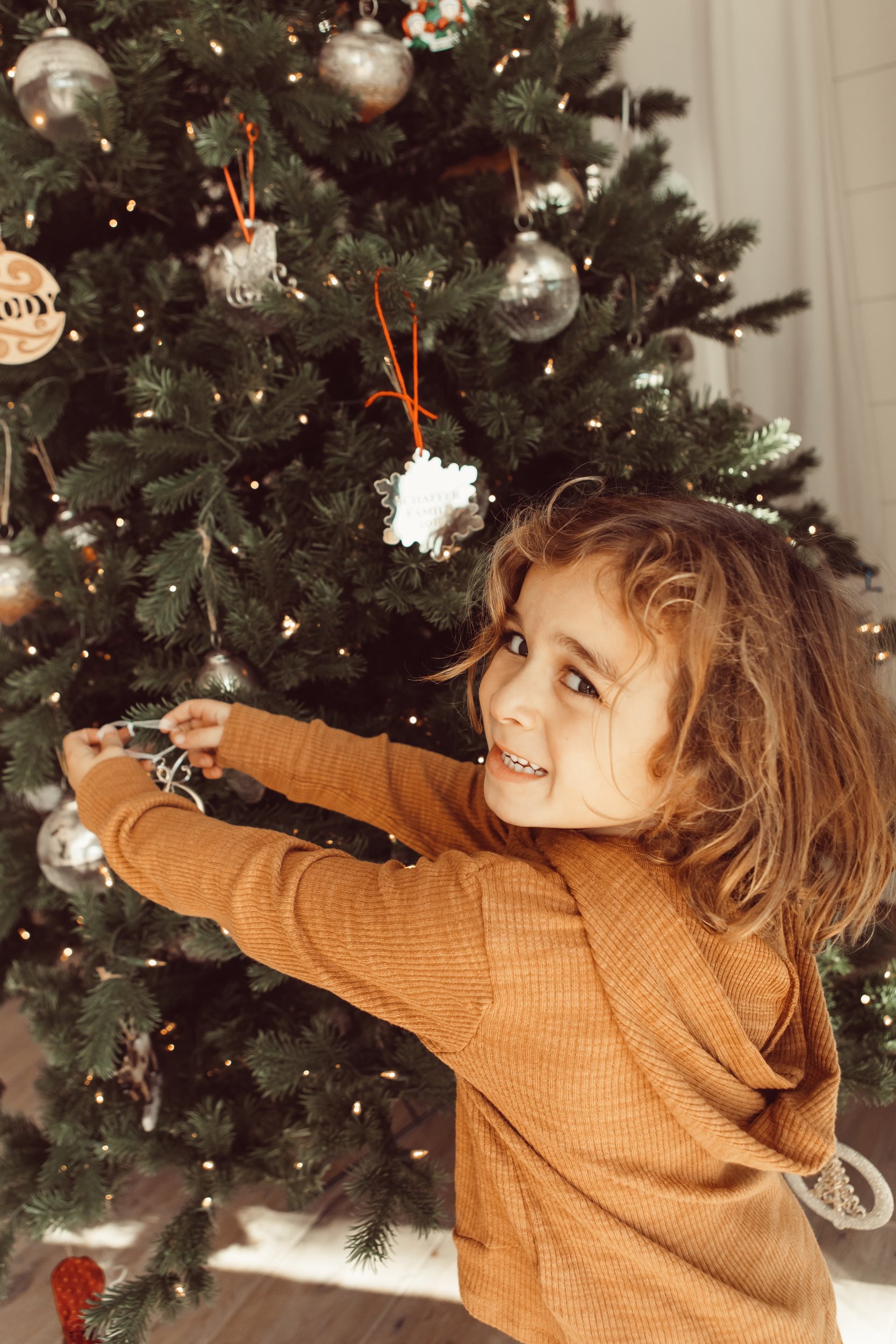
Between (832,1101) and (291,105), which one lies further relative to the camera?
(291,105)

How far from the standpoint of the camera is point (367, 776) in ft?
2.99

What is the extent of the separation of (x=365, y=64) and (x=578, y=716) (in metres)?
0.67

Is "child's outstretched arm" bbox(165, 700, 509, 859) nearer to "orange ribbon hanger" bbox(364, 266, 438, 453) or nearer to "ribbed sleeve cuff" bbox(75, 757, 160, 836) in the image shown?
"ribbed sleeve cuff" bbox(75, 757, 160, 836)

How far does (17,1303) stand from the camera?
3.76 ft

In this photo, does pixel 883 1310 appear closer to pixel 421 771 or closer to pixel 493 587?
pixel 421 771

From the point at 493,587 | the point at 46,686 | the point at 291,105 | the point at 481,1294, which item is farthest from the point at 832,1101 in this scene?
the point at 291,105

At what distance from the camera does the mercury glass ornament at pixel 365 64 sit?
36.2 inches

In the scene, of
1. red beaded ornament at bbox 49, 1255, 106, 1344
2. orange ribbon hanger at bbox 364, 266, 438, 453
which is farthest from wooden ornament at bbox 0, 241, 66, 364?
red beaded ornament at bbox 49, 1255, 106, 1344

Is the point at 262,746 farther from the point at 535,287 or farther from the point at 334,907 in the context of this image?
the point at 535,287

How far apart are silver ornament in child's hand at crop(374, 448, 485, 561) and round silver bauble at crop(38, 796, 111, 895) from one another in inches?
16.5

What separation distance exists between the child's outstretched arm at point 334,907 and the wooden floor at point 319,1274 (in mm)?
569

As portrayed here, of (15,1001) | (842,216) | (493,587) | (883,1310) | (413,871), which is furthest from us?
(15,1001)

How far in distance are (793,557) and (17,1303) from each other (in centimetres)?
122

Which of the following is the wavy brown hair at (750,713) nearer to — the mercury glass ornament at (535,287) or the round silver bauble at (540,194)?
the mercury glass ornament at (535,287)
